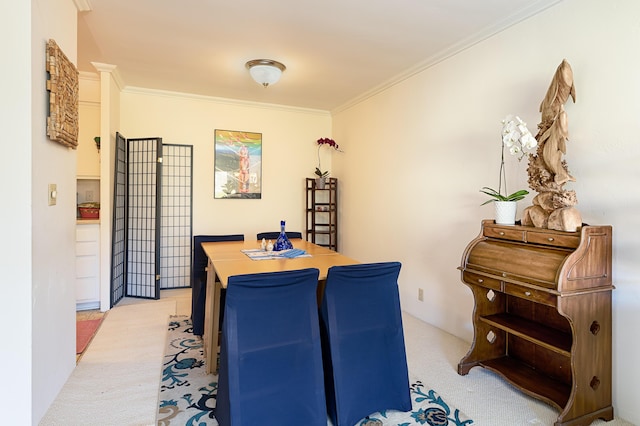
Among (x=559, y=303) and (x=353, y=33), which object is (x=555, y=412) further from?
(x=353, y=33)

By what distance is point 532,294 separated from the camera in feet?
6.44

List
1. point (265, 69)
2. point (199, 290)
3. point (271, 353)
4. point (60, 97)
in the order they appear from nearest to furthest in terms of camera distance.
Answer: point (271, 353), point (60, 97), point (199, 290), point (265, 69)

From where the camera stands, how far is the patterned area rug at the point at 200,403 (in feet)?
6.39

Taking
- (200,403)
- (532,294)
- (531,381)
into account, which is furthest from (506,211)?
(200,403)

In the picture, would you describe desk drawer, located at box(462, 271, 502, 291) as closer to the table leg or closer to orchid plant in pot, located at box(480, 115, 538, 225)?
orchid plant in pot, located at box(480, 115, 538, 225)

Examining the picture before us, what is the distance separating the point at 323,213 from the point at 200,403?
369cm

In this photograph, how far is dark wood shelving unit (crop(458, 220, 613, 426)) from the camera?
1850 millimetres

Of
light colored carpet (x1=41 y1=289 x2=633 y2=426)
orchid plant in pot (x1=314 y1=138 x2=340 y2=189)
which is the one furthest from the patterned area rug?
orchid plant in pot (x1=314 y1=138 x2=340 y2=189)

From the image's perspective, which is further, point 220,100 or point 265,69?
point 220,100

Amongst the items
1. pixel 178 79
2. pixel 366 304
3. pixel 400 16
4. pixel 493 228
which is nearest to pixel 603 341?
pixel 493 228

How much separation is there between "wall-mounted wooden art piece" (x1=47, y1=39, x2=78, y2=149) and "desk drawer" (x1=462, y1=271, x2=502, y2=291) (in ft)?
8.93

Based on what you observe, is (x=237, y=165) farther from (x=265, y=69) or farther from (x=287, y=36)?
(x=287, y=36)

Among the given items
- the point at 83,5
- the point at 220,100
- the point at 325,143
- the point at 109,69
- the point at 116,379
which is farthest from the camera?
the point at 325,143

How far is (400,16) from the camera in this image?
104 inches
